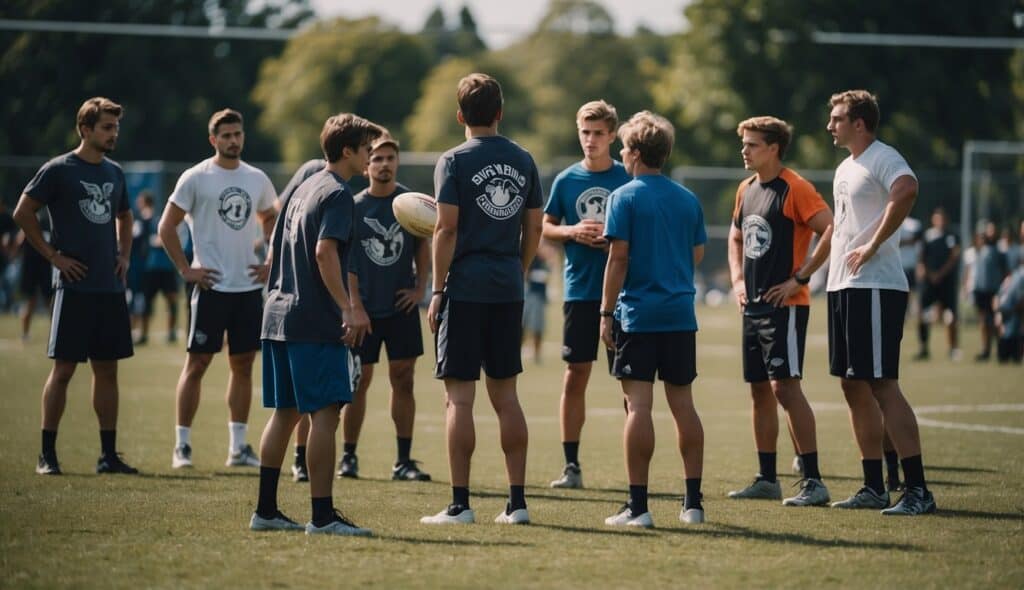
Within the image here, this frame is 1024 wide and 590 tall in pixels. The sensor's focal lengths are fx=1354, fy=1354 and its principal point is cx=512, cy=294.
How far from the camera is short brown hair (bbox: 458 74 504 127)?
7.56 meters

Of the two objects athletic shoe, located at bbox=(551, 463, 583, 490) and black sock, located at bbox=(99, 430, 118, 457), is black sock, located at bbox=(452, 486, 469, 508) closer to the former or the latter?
athletic shoe, located at bbox=(551, 463, 583, 490)

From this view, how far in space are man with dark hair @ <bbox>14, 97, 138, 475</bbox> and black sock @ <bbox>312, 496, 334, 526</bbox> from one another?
9.66 ft

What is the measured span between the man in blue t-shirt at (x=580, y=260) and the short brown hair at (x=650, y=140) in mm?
1583

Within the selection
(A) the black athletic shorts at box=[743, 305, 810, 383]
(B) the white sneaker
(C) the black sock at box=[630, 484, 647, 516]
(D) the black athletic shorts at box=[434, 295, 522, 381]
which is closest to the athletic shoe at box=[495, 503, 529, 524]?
(C) the black sock at box=[630, 484, 647, 516]

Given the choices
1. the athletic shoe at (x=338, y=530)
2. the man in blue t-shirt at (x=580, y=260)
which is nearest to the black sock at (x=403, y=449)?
the man in blue t-shirt at (x=580, y=260)

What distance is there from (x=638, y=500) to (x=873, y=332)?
1.85 m

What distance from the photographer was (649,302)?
761 cm

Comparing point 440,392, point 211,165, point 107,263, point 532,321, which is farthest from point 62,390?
point 532,321

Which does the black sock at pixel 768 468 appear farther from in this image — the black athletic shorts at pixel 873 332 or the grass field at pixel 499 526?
the black athletic shorts at pixel 873 332

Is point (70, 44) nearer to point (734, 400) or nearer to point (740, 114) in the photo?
point (740, 114)

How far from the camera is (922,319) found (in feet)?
70.6

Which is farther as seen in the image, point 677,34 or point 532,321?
point 677,34

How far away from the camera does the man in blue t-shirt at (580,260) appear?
941 cm

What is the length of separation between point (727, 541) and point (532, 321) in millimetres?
14258
